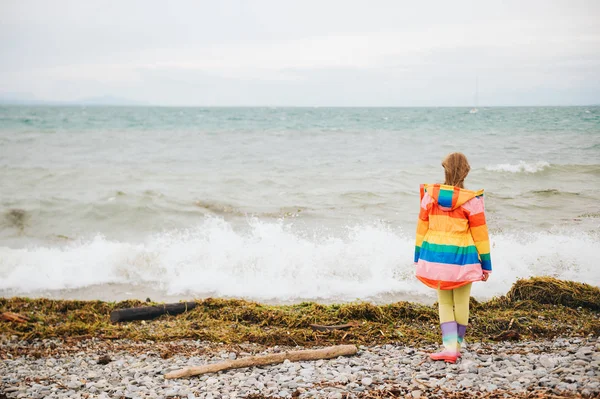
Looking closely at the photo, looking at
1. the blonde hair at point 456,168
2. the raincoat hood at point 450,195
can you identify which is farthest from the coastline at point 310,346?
the blonde hair at point 456,168

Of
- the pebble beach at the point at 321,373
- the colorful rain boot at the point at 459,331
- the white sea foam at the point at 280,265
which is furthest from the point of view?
the white sea foam at the point at 280,265

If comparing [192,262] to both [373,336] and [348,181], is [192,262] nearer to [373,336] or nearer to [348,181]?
[373,336]

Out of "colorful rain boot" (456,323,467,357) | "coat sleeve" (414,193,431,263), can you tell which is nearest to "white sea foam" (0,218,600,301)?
"colorful rain boot" (456,323,467,357)

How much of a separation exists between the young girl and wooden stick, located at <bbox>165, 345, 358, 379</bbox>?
104cm

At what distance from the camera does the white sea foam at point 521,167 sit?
15124 millimetres

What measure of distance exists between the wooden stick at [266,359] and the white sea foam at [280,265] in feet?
9.97

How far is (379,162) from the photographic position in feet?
62.0

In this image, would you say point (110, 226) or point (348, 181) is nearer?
point (110, 226)

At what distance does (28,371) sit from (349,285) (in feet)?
16.8

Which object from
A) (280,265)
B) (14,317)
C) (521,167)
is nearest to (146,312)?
(14,317)

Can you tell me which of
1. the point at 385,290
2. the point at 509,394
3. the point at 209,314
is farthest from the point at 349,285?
the point at 509,394

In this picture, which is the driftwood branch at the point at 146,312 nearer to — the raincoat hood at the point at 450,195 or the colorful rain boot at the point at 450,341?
the colorful rain boot at the point at 450,341

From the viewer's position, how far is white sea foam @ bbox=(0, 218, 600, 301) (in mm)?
8359

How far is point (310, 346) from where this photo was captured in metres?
5.46
